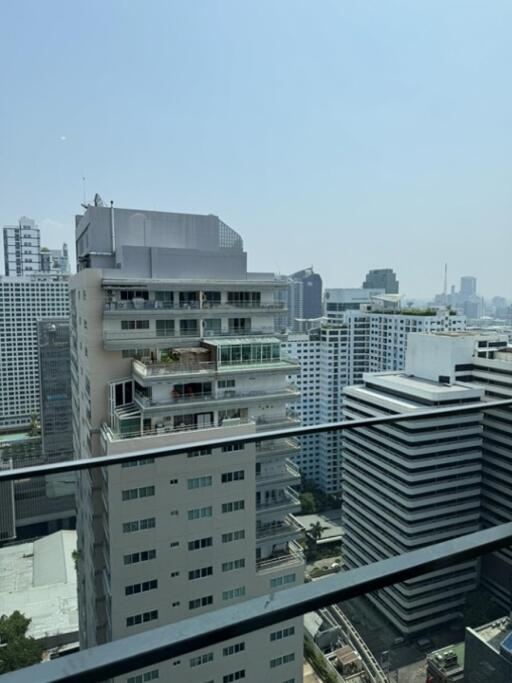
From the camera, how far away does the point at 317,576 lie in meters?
1.02

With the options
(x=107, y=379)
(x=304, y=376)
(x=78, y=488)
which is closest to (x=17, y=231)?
(x=304, y=376)

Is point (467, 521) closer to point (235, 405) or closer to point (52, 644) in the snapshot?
point (52, 644)

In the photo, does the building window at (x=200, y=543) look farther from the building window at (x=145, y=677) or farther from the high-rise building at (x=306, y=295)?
the high-rise building at (x=306, y=295)

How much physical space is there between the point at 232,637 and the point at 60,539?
581mm

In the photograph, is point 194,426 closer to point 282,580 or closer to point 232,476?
point 232,476

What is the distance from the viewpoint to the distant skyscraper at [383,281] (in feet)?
177

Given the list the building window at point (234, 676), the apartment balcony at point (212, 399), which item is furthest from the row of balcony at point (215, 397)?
the building window at point (234, 676)

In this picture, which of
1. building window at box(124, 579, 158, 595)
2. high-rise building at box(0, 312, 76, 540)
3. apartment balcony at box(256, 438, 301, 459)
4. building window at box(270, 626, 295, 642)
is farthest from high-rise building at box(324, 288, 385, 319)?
building window at box(270, 626, 295, 642)

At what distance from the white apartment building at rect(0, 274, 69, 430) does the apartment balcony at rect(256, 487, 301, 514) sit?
3570cm

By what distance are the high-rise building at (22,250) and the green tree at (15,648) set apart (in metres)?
40.5

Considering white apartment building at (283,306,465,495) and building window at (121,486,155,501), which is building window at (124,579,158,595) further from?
white apartment building at (283,306,465,495)

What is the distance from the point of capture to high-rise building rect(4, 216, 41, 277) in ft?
122

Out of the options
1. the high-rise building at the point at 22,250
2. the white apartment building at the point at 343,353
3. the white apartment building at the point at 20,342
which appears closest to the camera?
the white apartment building at the point at 343,353

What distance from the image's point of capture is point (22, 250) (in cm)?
3791
